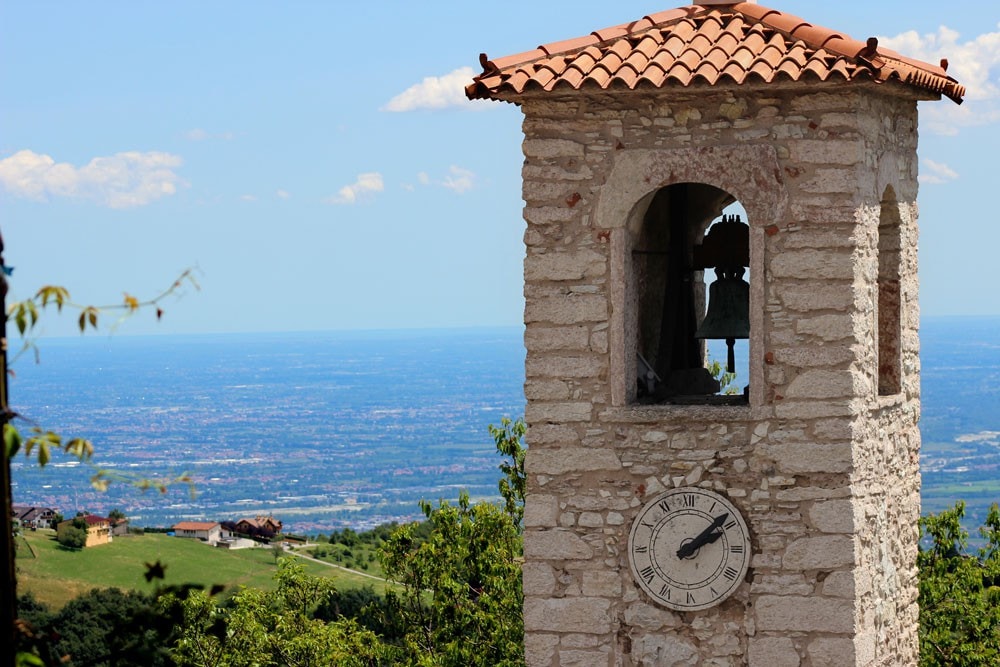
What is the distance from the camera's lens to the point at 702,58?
9094 mm

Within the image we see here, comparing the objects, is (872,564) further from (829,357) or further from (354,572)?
(354,572)

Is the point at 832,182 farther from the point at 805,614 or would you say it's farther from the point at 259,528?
the point at 259,528

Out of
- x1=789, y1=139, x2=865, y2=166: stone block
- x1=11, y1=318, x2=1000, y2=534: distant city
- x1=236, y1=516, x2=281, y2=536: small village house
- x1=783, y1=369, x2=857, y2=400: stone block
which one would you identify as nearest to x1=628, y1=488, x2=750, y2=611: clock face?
x1=783, y1=369, x2=857, y2=400: stone block

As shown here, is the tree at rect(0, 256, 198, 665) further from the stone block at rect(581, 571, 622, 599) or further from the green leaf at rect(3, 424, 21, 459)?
the stone block at rect(581, 571, 622, 599)

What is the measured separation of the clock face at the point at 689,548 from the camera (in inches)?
357

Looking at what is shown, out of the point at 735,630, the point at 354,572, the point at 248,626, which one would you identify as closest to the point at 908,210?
the point at 735,630

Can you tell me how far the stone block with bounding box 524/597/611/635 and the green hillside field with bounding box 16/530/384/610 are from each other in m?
25.0

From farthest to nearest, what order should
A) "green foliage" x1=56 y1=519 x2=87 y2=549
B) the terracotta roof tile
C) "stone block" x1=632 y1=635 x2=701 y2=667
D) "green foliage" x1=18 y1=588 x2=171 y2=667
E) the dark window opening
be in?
"green foliage" x1=56 y1=519 x2=87 y2=549
the dark window opening
"stone block" x1=632 y1=635 x2=701 y2=667
the terracotta roof tile
"green foliage" x1=18 y1=588 x2=171 y2=667

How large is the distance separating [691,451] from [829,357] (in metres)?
0.87

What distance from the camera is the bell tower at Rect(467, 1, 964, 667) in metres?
8.95

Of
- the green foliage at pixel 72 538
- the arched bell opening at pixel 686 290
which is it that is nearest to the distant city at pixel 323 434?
the green foliage at pixel 72 538

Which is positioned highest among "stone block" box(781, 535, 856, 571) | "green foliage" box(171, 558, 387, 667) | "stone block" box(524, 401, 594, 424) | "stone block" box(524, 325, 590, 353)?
"stone block" box(524, 325, 590, 353)

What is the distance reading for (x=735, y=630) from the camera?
9.10 meters

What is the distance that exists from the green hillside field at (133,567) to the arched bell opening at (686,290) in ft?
79.9
